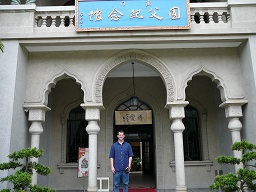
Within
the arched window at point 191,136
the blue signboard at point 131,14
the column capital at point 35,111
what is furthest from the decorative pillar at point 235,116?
the column capital at point 35,111

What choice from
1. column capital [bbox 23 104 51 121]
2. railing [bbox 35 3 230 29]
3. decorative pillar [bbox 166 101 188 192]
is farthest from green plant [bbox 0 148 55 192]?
railing [bbox 35 3 230 29]

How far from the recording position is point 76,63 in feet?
21.5

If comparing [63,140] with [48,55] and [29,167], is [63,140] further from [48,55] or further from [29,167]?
[29,167]

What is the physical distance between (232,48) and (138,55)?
232 cm

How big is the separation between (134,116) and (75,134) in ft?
6.48

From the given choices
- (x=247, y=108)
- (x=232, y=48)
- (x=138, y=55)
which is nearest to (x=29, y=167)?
(x=138, y=55)

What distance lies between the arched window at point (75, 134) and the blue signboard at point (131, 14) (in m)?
3.35

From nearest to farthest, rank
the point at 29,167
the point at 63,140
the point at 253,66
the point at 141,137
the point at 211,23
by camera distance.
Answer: the point at 29,167, the point at 253,66, the point at 211,23, the point at 63,140, the point at 141,137

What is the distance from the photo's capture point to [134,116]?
8.23m

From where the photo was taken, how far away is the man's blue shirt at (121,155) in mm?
5172

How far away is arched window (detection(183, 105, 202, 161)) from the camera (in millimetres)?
8328

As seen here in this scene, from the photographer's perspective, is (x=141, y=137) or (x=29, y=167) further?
(x=141, y=137)

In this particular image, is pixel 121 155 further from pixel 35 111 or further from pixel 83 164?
pixel 35 111

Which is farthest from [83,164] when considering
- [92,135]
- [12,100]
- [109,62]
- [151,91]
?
[151,91]
